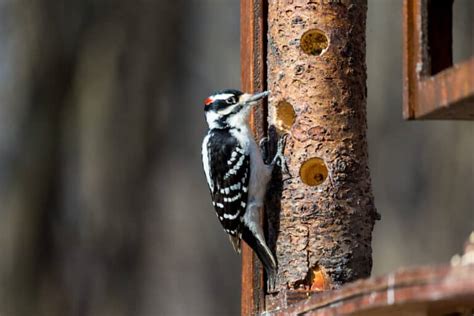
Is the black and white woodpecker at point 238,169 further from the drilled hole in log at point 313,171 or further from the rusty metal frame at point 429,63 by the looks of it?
the rusty metal frame at point 429,63

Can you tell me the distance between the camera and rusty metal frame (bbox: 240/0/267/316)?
17.6 feet

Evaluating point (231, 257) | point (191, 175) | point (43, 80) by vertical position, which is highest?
point (43, 80)

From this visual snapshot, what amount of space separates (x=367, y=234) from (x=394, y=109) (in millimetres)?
6096

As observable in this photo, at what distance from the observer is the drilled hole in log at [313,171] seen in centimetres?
525

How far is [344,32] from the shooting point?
5.29 metres

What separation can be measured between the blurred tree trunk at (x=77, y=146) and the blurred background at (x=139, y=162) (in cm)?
1

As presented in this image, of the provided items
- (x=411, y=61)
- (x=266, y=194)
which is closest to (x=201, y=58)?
(x=266, y=194)

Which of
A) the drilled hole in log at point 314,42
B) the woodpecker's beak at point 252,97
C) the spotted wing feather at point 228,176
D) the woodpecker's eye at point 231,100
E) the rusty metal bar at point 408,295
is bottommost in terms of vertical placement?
the rusty metal bar at point 408,295

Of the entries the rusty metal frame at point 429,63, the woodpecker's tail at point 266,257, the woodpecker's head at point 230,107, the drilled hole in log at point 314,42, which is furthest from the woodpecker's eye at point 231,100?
the rusty metal frame at point 429,63

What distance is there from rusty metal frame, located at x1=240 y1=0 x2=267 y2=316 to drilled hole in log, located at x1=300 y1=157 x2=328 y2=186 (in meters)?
0.35

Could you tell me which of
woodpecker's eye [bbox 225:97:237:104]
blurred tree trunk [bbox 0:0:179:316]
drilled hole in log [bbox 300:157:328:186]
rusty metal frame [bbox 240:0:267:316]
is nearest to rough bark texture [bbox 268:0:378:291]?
drilled hole in log [bbox 300:157:328:186]

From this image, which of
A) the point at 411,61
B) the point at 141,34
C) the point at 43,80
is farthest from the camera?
the point at 141,34

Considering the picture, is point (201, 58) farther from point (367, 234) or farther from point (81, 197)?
point (367, 234)

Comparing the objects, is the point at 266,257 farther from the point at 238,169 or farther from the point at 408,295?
the point at 408,295
